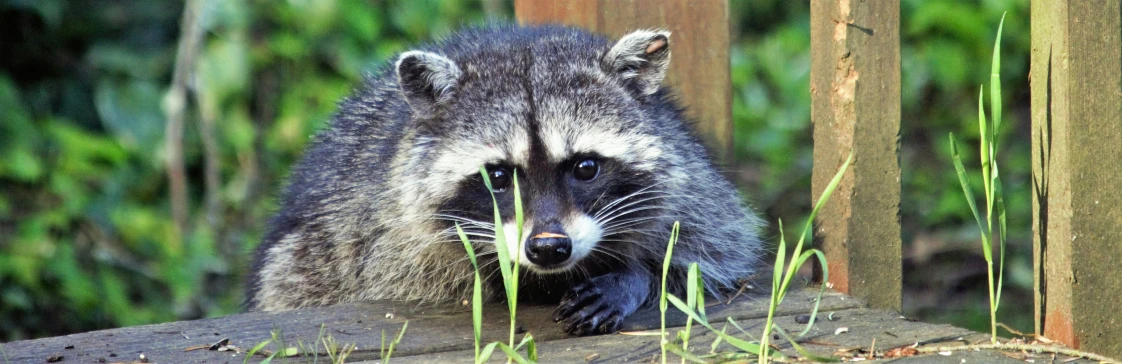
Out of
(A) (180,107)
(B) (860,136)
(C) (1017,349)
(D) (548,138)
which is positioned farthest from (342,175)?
(A) (180,107)

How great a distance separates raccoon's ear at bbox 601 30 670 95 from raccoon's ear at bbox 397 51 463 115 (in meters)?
0.41

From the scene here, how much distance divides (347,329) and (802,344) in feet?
3.54

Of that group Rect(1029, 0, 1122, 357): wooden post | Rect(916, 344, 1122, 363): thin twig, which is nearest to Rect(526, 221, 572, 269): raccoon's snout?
Rect(916, 344, 1122, 363): thin twig

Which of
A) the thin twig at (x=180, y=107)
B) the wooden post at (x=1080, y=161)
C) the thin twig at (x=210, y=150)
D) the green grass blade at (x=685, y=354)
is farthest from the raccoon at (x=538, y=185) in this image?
the thin twig at (x=210, y=150)

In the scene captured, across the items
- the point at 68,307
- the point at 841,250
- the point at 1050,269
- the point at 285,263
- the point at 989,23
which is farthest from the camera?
the point at 989,23

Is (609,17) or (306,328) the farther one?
(609,17)

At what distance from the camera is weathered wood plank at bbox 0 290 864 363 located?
8.59 feet

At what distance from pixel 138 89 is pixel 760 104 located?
10.1 ft

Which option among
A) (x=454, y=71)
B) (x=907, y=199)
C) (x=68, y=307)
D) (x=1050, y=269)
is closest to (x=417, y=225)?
(x=454, y=71)

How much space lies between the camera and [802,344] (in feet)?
8.66

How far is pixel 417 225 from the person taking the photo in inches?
125

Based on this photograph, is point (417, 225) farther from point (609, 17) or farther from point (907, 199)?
point (907, 199)

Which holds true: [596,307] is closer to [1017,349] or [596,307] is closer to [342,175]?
[1017,349]

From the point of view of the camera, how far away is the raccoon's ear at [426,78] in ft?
10.1
